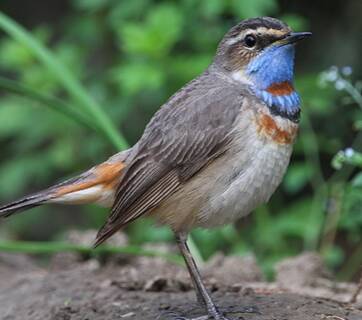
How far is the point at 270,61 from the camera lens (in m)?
4.81

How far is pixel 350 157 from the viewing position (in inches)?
190

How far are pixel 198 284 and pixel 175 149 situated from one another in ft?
2.22

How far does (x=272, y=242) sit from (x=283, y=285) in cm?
133

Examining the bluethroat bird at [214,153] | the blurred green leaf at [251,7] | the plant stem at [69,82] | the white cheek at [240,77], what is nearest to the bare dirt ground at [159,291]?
the bluethroat bird at [214,153]

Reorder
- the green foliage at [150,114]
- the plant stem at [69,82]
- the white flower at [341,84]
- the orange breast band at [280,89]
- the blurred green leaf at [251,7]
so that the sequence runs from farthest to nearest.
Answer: the blurred green leaf at [251,7] → the green foliage at [150,114] → the plant stem at [69,82] → the white flower at [341,84] → the orange breast band at [280,89]

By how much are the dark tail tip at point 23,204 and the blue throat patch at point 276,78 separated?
4.02ft

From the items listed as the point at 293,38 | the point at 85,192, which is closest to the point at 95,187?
the point at 85,192

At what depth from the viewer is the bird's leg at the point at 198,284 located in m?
4.66

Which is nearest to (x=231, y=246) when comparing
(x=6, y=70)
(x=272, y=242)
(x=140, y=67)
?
(x=272, y=242)

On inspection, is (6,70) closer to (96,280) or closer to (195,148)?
(96,280)

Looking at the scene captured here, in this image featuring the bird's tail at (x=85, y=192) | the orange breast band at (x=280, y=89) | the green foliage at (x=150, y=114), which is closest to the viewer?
the orange breast band at (x=280, y=89)

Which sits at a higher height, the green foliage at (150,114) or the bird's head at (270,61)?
the green foliage at (150,114)

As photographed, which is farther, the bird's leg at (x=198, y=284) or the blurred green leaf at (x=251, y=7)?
the blurred green leaf at (x=251, y=7)

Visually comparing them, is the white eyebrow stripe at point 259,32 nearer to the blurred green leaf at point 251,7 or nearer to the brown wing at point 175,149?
the brown wing at point 175,149
